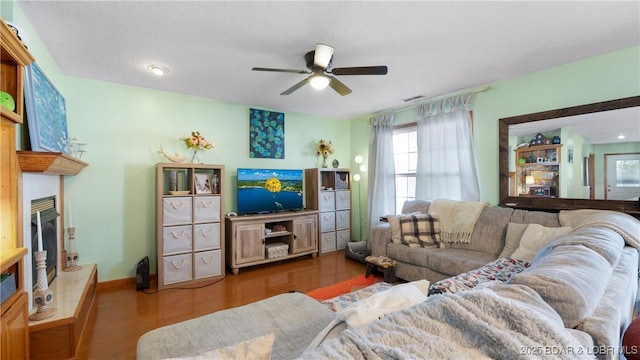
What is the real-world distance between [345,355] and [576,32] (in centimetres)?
288

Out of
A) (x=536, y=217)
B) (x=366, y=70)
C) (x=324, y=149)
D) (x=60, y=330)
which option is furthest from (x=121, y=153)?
(x=536, y=217)

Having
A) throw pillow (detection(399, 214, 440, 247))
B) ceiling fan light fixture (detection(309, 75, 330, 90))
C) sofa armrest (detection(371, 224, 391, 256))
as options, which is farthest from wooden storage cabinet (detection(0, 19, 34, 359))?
throw pillow (detection(399, 214, 440, 247))

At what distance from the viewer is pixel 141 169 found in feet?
10.8

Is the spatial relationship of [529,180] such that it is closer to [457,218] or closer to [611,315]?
[457,218]

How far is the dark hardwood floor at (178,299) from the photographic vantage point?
208 cm

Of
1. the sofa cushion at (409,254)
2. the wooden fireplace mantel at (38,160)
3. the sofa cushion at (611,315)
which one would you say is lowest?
the sofa cushion at (409,254)

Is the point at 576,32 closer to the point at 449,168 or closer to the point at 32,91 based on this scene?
the point at 449,168

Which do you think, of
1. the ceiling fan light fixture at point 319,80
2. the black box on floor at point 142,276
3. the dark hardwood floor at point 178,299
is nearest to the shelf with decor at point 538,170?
the dark hardwood floor at point 178,299

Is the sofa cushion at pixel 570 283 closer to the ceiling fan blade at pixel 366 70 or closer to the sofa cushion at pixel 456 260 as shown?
the sofa cushion at pixel 456 260

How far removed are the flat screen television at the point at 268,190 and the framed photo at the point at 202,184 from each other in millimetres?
405

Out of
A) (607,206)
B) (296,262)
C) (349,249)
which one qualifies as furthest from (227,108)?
(607,206)

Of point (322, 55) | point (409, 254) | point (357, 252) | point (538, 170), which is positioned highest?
point (322, 55)

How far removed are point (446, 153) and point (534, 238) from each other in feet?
4.89

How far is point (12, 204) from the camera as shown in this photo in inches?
58.4
